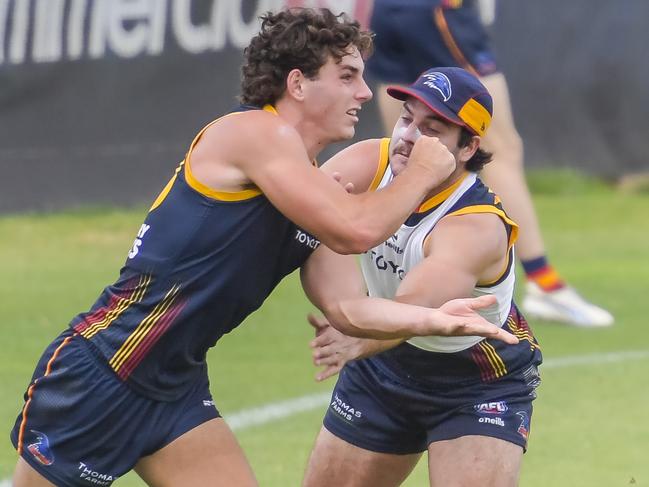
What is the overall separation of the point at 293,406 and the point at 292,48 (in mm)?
3172

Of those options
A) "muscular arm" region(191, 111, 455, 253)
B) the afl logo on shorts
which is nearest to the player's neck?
"muscular arm" region(191, 111, 455, 253)

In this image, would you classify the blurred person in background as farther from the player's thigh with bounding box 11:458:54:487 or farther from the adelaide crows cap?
the player's thigh with bounding box 11:458:54:487

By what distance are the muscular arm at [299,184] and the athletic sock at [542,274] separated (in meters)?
4.37

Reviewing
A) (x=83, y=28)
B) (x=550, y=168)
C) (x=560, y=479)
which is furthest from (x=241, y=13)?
(x=560, y=479)

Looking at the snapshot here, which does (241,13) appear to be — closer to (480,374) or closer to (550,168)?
(550,168)

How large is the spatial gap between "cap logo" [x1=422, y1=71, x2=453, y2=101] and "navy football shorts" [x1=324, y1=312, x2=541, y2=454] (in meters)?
0.81

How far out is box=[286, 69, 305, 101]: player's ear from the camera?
177 inches

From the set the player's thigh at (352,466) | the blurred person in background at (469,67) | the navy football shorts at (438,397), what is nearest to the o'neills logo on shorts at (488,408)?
the navy football shorts at (438,397)

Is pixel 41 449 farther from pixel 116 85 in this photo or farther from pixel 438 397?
pixel 116 85

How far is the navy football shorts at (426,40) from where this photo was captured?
28.9ft

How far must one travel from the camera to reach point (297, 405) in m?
7.36

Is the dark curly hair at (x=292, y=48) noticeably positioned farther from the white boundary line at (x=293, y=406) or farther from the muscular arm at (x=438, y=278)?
the white boundary line at (x=293, y=406)

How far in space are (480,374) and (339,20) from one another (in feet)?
4.09

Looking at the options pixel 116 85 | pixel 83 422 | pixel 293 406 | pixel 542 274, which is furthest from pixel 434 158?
pixel 116 85
